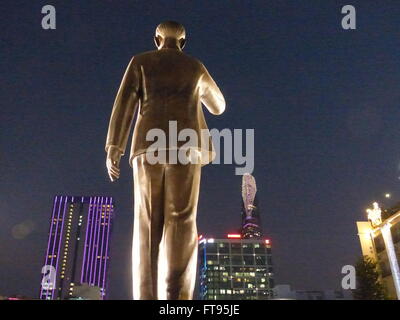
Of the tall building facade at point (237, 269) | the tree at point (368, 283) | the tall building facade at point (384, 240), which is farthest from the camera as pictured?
the tall building facade at point (237, 269)

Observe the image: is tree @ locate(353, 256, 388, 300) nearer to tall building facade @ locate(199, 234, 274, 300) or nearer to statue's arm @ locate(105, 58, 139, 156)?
statue's arm @ locate(105, 58, 139, 156)

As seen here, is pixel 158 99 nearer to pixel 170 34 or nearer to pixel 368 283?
pixel 170 34

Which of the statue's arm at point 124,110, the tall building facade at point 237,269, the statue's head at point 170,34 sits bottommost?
the statue's arm at point 124,110

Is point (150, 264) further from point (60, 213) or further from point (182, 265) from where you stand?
point (60, 213)

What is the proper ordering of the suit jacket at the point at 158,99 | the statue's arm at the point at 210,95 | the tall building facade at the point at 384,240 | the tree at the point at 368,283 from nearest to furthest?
the suit jacket at the point at 158,99
the statue's arm at the point at 210,95
the tree at the point at 368,283
the tall building facade at the point at 384,240

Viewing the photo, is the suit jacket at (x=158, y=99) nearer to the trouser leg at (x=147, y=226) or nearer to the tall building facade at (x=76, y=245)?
the trouser leg at (x=147, y=226)

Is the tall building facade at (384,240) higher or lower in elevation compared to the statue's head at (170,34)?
higher

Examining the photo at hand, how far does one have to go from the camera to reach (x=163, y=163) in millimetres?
3963

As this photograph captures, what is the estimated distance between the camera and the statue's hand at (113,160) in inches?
167

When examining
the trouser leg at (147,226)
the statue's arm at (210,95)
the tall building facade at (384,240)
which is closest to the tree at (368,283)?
the tall building facade at (384,240)

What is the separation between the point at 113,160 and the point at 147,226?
2.87 feet

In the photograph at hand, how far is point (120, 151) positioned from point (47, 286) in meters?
159

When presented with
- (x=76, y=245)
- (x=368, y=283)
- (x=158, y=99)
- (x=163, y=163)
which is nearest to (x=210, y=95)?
(x=158, y=99)

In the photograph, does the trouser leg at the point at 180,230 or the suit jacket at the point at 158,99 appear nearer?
the trouser leg at the point at 180,230
